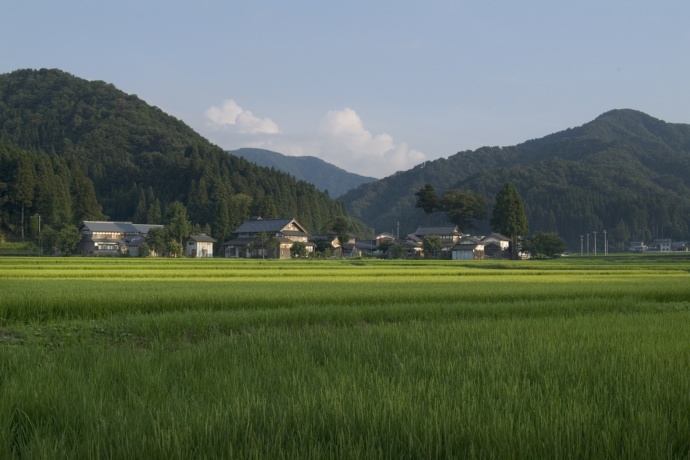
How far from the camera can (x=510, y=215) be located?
208ft

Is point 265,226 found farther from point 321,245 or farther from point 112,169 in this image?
point 112,169

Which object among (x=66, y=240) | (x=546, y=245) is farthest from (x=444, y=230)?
(x=66, y=240)

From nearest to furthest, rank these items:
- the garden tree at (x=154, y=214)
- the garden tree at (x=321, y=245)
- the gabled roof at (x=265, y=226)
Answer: the garden tree at (x=321, y=245) < the gabled roof at (x=265, y=226) < the garden tree at (x=154, y=214)

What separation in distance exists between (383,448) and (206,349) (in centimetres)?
350

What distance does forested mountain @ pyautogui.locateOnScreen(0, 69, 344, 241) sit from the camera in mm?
67062

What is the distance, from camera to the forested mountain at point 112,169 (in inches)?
2640

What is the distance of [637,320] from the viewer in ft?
29.2

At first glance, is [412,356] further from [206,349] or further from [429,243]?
[429,243]

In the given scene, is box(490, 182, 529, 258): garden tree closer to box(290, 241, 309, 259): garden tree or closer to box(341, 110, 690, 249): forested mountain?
box(290, 241, 309, 259): garden tree

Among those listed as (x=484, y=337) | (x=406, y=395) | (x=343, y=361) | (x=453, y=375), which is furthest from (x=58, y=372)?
(x=484, y=337)

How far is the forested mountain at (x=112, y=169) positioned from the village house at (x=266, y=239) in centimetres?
434

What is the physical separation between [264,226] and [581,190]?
218ft

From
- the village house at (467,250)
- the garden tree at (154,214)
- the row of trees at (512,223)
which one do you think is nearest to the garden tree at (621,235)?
the row of trees at (512,223)

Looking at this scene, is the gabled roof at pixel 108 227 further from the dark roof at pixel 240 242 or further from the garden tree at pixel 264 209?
the garden tree at pixel 264 209
